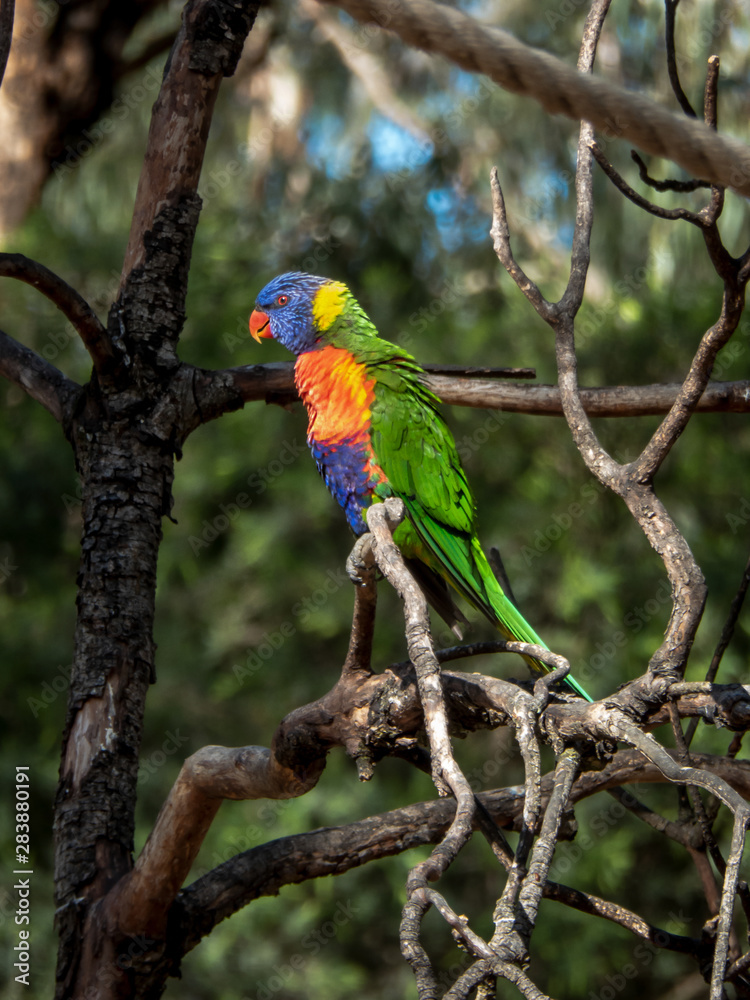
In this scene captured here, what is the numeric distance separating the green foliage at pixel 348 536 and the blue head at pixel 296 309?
150 centimetres

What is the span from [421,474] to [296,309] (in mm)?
806

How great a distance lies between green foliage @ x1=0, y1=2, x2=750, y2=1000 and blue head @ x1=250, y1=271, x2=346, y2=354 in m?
1.50

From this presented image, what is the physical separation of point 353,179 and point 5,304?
218 cm

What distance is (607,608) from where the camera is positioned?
12.6ft

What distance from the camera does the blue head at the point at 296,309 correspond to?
106 inches

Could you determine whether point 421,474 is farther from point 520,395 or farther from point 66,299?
point 66,299

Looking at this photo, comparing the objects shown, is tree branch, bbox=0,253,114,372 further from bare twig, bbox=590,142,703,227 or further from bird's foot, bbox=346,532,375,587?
bare twig, bbox=590,142,703,227

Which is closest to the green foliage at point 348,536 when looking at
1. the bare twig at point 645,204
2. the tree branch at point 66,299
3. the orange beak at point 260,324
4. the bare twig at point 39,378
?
the orange beak at point 260,324

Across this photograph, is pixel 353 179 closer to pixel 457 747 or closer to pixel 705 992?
pixel 457 747

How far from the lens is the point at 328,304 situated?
273 centimetres

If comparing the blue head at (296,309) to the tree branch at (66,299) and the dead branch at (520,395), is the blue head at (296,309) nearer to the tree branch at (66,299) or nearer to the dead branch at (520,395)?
the dead branch at (520,395)

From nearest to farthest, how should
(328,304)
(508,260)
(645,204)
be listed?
(645,204), (508,260), (328,304)

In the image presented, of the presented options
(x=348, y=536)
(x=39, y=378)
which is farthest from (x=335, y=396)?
(x=348, y=536)

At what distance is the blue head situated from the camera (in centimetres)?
270
